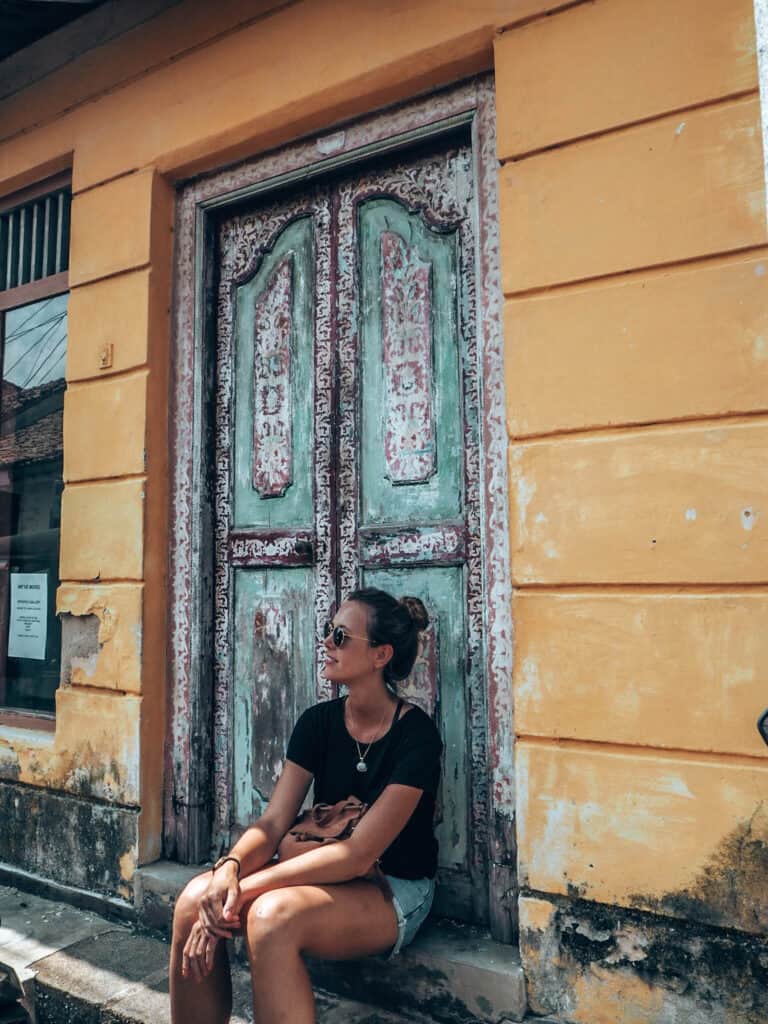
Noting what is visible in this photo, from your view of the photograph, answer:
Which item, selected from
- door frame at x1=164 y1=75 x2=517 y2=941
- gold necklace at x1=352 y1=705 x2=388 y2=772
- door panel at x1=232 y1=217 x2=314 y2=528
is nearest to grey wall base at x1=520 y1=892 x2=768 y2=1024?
door frame at x1=164 y1=75 x2=517 y2=941

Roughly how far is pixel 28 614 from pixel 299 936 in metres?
2.55

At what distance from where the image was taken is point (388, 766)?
2455 mm

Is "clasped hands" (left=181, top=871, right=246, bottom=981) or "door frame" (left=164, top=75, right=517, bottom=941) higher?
"door frame" (left=164, top=75, right=517, bottom=941)

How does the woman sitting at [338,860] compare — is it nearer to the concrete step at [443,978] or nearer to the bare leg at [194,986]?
the bare leg at [194,986]

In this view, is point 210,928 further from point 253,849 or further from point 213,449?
point 213,449

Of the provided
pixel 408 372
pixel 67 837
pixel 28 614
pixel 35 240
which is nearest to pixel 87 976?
pixel 67 837

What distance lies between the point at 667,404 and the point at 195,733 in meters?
2.26

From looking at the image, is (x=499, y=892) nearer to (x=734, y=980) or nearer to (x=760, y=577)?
(x=734, y=980)

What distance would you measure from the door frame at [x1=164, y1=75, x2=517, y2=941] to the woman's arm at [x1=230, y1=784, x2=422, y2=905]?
0.47 meters

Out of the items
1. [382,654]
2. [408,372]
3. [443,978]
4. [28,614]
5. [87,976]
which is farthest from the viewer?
[28,614]

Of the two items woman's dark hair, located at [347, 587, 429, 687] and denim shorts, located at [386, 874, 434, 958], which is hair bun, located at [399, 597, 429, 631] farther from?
denim shorts, located at [386, 874, 434, 958]

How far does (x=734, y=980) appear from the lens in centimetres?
206

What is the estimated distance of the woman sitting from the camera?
2.07 meters

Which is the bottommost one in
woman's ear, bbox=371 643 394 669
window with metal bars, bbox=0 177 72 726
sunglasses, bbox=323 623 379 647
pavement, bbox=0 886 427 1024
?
pavement, bbox=0 886 427 1024
